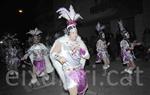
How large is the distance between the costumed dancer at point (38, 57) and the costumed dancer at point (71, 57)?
5516 millimetres

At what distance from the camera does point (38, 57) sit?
Result: 46.3ft

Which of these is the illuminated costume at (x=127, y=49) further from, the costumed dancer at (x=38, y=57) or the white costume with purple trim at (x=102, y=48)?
the costumed dancer at (x=38, y=57)

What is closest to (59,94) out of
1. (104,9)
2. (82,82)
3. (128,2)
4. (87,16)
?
(82,82)

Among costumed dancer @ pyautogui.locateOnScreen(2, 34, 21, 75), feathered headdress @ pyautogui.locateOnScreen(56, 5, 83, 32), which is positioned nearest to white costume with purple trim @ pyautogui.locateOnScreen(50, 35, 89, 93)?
feathered headdress @ pyautogui.locateOnScreen(56, 5, 83, 32)

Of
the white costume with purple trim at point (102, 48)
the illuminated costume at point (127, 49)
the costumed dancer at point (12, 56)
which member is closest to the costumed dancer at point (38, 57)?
the illuminated costume at point (127, 49)

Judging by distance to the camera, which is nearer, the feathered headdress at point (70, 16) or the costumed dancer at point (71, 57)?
the costumed dancer at point (71, 57)

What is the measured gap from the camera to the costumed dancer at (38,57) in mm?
13828

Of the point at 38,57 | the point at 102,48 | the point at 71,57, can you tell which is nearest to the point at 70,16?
the point at 71,57

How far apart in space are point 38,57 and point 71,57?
20.0 feet

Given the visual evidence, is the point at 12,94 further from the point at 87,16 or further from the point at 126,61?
the point at 87,16

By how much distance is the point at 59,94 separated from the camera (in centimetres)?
1152

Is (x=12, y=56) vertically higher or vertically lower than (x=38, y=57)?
higher

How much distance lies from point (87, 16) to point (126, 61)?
24950 millimetres

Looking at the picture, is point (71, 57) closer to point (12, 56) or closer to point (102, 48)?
point (102, 48)
